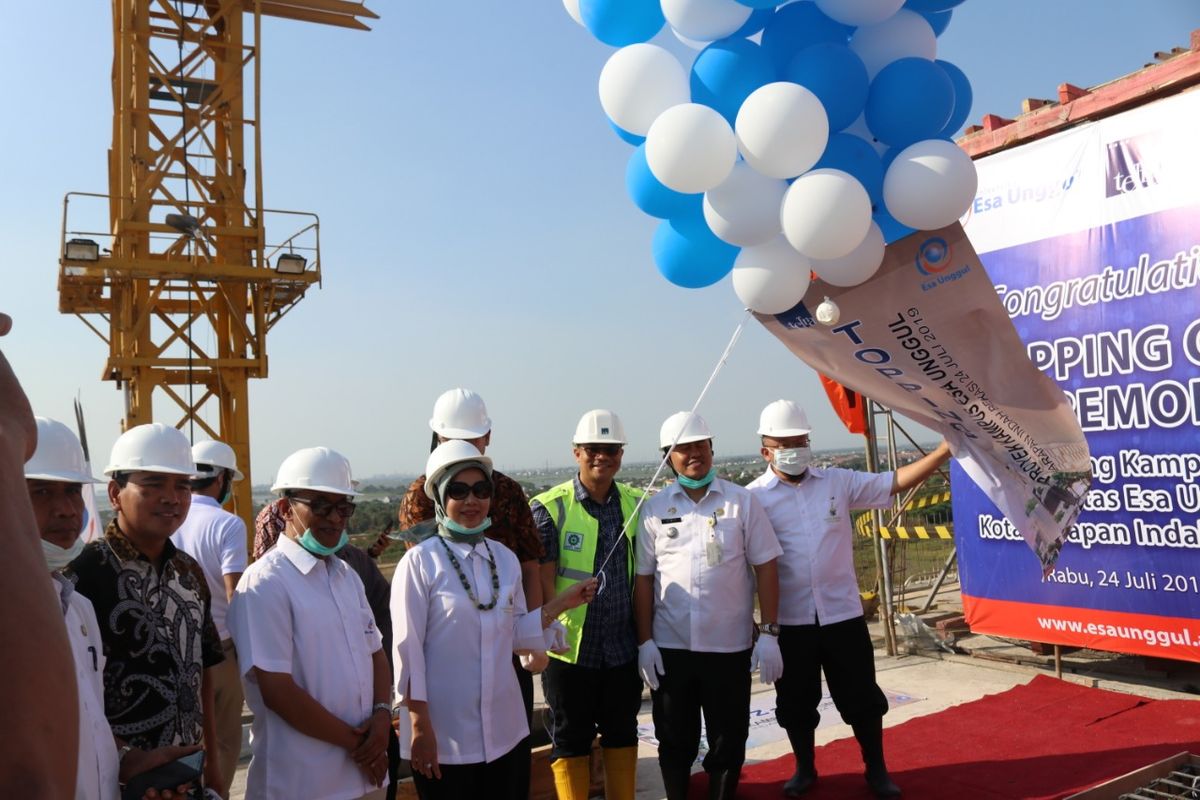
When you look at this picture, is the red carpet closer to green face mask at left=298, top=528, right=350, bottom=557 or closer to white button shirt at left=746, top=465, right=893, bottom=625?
white button shirt at left=746, top=465, right=893, bottom=625

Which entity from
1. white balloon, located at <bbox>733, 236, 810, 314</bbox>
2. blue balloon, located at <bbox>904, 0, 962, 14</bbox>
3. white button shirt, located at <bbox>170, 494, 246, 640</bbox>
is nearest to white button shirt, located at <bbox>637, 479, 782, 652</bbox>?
white balloon, located at <bbox>733, 236, 810, 314</bbox>

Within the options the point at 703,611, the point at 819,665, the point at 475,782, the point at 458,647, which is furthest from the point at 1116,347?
the point at 475,782

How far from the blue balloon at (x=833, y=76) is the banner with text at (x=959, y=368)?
25.5 inches

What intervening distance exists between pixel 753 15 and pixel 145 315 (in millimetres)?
13194

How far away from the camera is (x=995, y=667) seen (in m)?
6.98

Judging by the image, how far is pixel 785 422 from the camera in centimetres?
471

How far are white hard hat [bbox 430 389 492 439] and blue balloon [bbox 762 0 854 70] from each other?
203cm

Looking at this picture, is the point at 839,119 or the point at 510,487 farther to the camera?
the point at 510,487

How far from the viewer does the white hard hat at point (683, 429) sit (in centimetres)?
441

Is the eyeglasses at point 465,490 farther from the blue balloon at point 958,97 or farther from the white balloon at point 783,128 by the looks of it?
the blue balloon at point 958,97

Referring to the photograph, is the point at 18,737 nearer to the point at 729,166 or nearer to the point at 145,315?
the point at 729,166

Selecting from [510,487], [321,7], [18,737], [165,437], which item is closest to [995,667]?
[510,487]

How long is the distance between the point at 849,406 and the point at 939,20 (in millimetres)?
4186

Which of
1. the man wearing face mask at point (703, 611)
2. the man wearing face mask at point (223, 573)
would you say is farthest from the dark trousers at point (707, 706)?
the man wearing face mask at point (223, 573)
